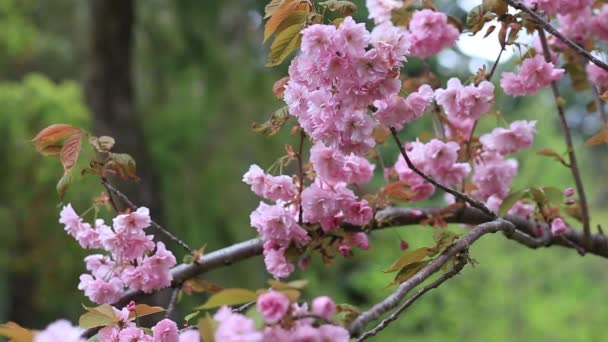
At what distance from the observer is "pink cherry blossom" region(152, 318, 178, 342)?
0.93 meters

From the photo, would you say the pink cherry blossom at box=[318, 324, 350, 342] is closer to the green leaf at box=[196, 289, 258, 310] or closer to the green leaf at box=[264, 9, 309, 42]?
the green leaf at box=[196, 289, 258, 310]

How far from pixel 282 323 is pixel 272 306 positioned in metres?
0.02

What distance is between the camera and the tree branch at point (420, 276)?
63 centimetres

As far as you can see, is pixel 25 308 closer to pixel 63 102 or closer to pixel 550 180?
pixel 63 102

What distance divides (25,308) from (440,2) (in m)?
4.34

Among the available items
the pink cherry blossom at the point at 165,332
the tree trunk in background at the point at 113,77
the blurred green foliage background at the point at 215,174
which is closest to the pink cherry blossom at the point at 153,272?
the pink cherry blossom at the point at 165,332

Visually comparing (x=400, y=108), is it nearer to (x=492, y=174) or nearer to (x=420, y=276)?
(x=420, y=276)

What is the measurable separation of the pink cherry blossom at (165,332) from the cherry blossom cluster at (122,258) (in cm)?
19

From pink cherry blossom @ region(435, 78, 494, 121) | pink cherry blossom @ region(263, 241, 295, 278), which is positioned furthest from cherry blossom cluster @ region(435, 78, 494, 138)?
pink cherry blossom @ region(263, 241, 295, 278)

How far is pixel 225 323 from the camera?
60 centimetres

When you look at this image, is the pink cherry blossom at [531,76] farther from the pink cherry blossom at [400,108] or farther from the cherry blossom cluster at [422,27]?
the pink cherry blossom at [400,108]

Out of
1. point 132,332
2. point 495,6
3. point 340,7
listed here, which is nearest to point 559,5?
point 495,6

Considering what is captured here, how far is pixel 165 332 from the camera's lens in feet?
3.05

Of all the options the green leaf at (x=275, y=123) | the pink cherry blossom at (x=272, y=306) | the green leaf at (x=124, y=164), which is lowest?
the pink cherry blossom at (x=272, y=306)
